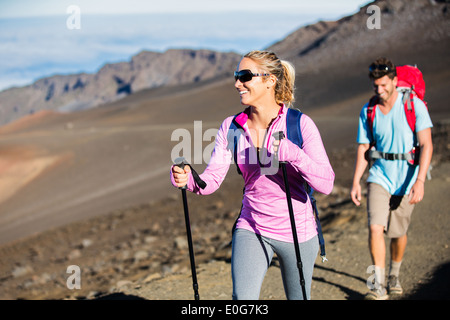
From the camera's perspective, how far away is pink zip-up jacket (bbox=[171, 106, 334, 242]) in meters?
3.14

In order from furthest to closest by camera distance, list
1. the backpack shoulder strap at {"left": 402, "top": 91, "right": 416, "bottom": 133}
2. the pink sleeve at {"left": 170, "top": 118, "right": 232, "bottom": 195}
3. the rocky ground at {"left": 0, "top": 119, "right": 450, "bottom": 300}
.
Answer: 1. the rocky ground at {"left": 0, "top": 119, "right": 450, "bottom": 300}
2. the backpack shoulder strap at {"left": 402, "top": 91, "right": 416, "bottom": 133}
3. the pink sleeve at {"left": 170, "top": 118, "right": 232, "bottom": 195}

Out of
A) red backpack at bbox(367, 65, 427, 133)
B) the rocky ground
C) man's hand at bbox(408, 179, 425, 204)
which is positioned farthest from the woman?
the rocky ground

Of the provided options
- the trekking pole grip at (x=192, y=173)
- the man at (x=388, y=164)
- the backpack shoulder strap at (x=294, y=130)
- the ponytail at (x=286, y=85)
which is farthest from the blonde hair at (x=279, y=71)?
the man at (x=388, y=164)

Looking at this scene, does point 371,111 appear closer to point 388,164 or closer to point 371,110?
point 371,110

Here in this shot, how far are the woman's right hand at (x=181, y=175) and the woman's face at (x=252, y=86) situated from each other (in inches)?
20.2

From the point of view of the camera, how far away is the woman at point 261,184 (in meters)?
3.21

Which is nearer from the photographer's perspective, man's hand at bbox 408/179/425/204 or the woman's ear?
the woman's ear

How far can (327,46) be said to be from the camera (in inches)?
3580

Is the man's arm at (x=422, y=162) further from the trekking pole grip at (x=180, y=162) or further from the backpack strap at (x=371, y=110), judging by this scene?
the trekking pole grip at (x=180, y=162)

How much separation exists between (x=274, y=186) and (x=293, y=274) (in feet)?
1.74

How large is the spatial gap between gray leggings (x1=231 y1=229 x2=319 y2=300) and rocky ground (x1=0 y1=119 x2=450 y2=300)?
2.46m

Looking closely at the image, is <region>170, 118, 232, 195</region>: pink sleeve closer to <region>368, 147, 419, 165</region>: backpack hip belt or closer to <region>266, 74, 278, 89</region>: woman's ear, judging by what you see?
<region>266, 74, 278, 89</region>: woman's ear
